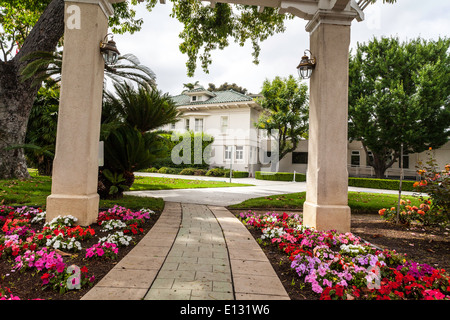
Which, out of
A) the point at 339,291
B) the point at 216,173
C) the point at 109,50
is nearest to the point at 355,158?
the point at 216,173

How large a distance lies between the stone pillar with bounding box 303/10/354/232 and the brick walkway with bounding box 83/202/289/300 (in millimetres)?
1393

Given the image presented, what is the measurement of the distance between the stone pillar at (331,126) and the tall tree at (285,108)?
18247mm

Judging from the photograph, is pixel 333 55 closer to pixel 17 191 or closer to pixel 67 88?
pixel 67 88

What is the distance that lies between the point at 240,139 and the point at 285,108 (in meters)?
5.62

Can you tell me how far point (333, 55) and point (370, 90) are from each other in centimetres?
1827

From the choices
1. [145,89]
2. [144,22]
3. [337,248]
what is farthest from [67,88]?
[144,22]

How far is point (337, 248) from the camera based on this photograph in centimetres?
342

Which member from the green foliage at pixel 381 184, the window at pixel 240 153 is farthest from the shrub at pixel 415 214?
the window at pixel 240 153

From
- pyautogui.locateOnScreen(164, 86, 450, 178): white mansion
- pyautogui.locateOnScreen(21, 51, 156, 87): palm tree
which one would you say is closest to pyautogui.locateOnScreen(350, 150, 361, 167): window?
pyautogui.locateOnScreen(164, 86, 450, 178): white mansion

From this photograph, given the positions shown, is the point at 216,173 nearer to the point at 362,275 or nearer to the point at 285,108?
the point at 285,108

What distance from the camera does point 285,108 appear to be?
74.1 ft

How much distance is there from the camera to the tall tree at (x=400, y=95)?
1702 centimetres

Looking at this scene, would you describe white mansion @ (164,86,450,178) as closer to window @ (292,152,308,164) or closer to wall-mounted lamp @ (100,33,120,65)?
window @ (292,152,308,164)
